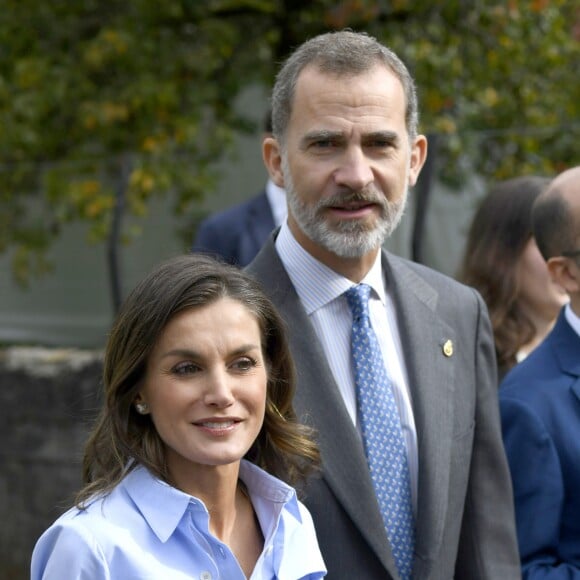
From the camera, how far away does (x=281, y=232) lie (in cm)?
321

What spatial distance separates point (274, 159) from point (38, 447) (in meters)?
4.69

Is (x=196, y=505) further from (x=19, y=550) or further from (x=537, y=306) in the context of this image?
(x=19, y=550)

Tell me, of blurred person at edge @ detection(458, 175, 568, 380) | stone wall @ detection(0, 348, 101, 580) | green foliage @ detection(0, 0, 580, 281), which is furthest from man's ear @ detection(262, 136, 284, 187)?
green foliage @ detection(0, 0, 580, 281)

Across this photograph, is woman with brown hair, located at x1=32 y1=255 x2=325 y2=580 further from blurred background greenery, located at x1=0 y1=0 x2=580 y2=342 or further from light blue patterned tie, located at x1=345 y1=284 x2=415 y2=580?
blurred background greenery, located at x1=0 y1=0 x2=580 y2=342

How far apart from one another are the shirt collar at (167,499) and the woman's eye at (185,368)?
0.21 meters

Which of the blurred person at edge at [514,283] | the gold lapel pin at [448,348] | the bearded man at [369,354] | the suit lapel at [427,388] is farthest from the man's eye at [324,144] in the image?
the blurred person at edge at [514,283]

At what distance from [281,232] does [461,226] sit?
3822mm

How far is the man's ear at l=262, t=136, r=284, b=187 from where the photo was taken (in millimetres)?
3193

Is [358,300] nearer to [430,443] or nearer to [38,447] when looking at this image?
[430,443]

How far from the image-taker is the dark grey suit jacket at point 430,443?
9.52 feet

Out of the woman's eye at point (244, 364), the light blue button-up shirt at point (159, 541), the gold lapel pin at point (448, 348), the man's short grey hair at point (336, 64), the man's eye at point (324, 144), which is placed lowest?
the light blue button-up shirt at point (159, 541)

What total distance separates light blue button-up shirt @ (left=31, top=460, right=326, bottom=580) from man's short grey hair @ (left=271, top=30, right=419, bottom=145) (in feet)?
3.10

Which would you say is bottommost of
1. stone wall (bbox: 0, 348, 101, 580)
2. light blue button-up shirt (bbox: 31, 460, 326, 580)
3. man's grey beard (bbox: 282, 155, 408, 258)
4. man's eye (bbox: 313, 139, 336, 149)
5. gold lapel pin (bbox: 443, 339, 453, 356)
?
stone wall (bbox: 0, 348, 101, 580)

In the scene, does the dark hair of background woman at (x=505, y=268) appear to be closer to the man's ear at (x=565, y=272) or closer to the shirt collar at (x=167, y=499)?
the man's ear at (x=565, y=272)
